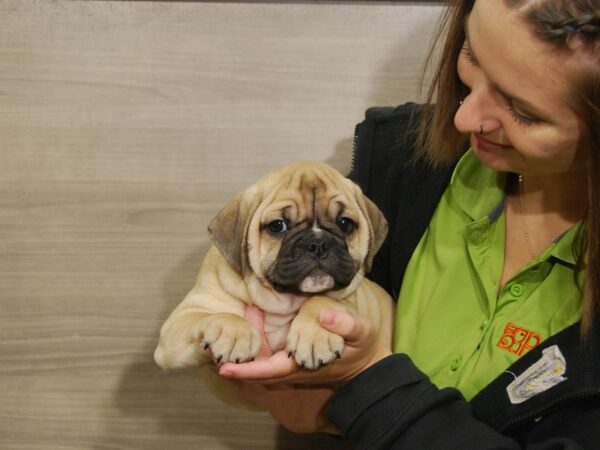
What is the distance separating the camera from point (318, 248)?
1.54m

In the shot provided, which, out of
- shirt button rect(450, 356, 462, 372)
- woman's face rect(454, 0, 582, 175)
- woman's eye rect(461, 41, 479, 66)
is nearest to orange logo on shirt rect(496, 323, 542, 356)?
shirt button rect(450, 356, 462, 372)

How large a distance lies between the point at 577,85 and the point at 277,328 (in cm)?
85

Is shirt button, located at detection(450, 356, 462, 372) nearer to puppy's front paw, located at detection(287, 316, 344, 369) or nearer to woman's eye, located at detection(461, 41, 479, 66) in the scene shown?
puppy's front paw, located at detection(287, 316, 344, 369)

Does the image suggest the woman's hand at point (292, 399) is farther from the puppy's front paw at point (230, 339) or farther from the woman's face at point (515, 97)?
the woman's face at point (515, 97)

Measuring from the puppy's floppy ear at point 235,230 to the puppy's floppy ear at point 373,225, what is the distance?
0.85ft

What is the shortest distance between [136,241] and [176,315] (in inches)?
22.8

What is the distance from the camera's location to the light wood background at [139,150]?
6.65 feet

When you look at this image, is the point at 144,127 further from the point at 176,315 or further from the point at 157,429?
the point at 157,429

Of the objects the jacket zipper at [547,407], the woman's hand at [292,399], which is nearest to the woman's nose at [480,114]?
the jacket zipper at [547,407]

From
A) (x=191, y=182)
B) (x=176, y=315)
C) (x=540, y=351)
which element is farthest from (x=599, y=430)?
Answer: (x=191, y=182)

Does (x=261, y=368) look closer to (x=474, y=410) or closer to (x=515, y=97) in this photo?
(x=474, y=410)

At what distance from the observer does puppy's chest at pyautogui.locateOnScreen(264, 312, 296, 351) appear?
1.65 meters

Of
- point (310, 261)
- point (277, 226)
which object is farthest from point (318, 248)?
point (277, 226)

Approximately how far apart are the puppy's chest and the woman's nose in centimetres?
62
